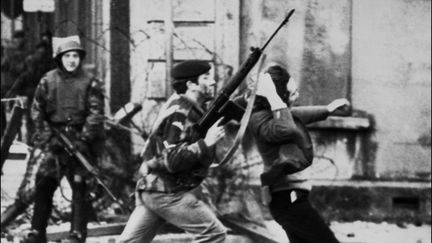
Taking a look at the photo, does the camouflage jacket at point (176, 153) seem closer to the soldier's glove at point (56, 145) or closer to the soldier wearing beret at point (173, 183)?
the soldier wearing beret at point (173, 183)

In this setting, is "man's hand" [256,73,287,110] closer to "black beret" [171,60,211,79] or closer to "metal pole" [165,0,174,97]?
"black beret" [171,60,211,79]

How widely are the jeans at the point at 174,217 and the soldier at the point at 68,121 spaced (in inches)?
96.2

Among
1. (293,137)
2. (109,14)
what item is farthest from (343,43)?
(293,137)

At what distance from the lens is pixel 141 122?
40.0ft

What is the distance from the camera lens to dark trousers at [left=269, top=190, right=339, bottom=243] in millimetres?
8266

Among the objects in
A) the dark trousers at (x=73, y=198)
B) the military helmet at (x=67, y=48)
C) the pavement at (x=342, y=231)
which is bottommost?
the pavement at (x=342, y=231)

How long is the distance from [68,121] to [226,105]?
2.73 m

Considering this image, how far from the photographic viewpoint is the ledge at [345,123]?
13.3 meters

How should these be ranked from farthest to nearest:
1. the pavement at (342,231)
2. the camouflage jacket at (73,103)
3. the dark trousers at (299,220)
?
the pavement at (342,231) < the camouflage jacket at (73,103) < the dark trousers at (299,220)

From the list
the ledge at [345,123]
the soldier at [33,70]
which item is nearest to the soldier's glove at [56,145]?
the ledge at [345,123]

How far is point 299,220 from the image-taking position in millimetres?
8328

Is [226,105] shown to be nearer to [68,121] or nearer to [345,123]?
[68,121]

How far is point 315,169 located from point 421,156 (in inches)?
43.8

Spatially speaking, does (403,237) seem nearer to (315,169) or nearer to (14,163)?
(315,169)
